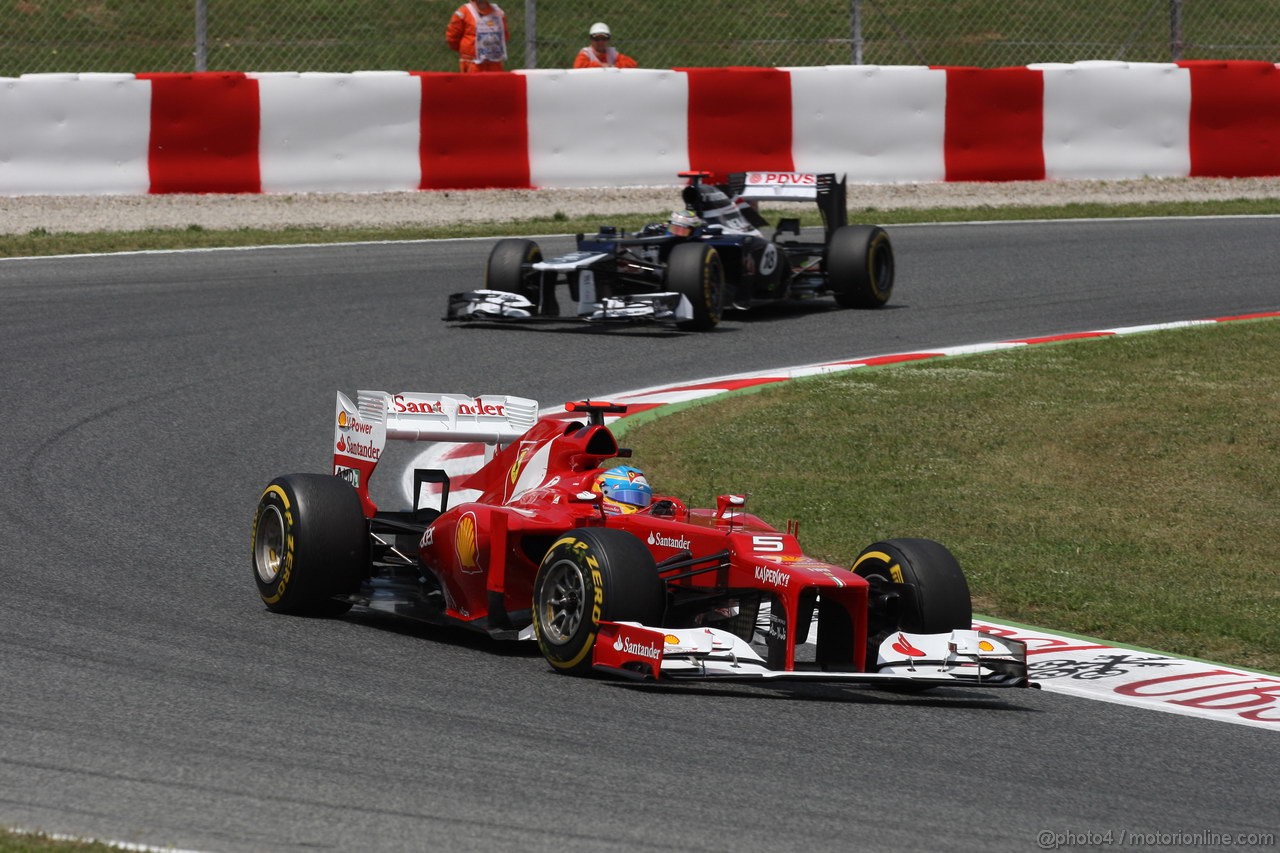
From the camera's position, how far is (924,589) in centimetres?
662

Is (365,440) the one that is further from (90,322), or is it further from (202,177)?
(202,177)

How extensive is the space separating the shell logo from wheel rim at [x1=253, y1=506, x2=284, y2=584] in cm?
77

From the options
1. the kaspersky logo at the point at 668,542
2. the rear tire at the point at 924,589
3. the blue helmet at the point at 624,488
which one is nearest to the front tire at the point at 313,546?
the blue helmet at the point at 624,488

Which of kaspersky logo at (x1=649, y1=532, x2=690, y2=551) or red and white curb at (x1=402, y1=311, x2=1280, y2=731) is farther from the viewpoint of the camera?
kaspersky logo at (x1=649, y1=532, x2=690, y2=551)

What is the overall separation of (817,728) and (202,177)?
13.2 metres

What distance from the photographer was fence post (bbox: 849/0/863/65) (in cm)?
1991

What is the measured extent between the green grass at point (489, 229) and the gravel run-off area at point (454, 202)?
0.15 m

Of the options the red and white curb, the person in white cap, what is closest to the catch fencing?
the person in white cap

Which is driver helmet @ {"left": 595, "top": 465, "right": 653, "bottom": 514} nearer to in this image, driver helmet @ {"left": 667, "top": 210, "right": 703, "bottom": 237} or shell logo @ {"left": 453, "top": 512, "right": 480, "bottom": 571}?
shell logo @ {"left": 453, "top": 512, "right": 480, "bottom": 571}

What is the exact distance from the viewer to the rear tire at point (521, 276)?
14.5 m

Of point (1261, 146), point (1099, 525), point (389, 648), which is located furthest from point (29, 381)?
point (1261, 146)

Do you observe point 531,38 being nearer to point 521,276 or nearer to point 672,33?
point 672,33

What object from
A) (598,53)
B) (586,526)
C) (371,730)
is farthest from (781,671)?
(598,53)

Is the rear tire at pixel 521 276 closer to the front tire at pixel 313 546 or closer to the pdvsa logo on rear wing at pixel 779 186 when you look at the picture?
the pdvsa logo on rear wing at pixel 779 186
